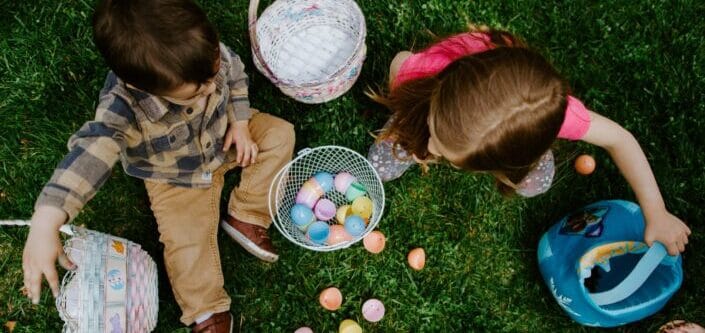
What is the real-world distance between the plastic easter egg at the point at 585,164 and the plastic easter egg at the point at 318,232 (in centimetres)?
114

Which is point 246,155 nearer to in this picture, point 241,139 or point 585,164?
point 241,139

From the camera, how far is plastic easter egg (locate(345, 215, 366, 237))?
7.88ft

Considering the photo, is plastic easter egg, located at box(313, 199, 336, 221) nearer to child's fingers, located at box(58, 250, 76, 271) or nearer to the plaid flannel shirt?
the plaid flannel shirt

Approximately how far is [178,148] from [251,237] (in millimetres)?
517

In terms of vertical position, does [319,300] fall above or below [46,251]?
below

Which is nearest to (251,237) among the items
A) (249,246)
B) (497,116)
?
(249,246)

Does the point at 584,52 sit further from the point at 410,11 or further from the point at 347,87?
the point at 347,87

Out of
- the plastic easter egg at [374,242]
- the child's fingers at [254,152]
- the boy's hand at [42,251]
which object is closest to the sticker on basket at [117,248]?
the boy's hand at [42,251]

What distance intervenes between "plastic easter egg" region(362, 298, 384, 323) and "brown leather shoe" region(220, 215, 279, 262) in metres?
0.42

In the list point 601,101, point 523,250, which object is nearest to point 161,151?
point 523,250

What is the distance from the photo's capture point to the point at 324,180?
2494mm

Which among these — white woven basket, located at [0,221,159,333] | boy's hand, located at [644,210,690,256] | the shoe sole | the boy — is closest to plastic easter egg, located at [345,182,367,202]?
the boy

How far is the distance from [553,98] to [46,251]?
1.47m

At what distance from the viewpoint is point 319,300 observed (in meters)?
2.54
